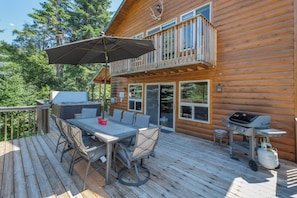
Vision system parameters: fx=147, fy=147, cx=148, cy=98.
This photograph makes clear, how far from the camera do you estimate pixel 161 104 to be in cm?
626

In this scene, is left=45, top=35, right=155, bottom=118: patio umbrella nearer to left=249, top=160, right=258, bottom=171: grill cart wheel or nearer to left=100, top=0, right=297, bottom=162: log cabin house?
left=100, top=0, right=297, bottom=162: log cabin house

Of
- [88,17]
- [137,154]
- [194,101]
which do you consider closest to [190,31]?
[194,101]

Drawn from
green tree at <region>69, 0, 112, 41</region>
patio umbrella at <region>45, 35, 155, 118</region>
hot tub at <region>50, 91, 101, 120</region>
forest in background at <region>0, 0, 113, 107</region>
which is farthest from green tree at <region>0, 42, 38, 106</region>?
green tree at <region>69, 0, 112, 41</region>

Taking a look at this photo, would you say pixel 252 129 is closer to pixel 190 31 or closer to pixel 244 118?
pixel 244 118

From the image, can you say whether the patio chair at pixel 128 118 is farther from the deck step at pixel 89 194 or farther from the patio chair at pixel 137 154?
the deck step at pixel 89 194

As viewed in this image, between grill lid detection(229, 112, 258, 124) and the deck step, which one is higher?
grill lid detection(229, 112, 258, 124)

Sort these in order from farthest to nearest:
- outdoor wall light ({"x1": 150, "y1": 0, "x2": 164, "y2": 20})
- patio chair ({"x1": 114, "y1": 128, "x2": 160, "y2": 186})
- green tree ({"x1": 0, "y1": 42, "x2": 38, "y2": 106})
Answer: green tree ({"x1": 0, "y1": 42, "x2": 38, "y2": 106}) < outdoor wall light ({"x1": 150, "y1": 0, "x2": 164, "y2": 20}) < patio chair ({"x1": 114, "y1": 128, "x2": 160, "y2": 186})

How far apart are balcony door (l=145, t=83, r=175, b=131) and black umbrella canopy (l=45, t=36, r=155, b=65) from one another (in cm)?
261

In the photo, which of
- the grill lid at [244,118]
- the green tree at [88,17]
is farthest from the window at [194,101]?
the green tree at [88,17]

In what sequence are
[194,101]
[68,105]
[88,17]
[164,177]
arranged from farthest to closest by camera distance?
[88,17] → [68,105] → [194,101] → [164,177]

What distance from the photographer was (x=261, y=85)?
12.2 ft

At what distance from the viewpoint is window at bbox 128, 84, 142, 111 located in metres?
7.27

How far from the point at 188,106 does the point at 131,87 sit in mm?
3533

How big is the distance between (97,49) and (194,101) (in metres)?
3.47
